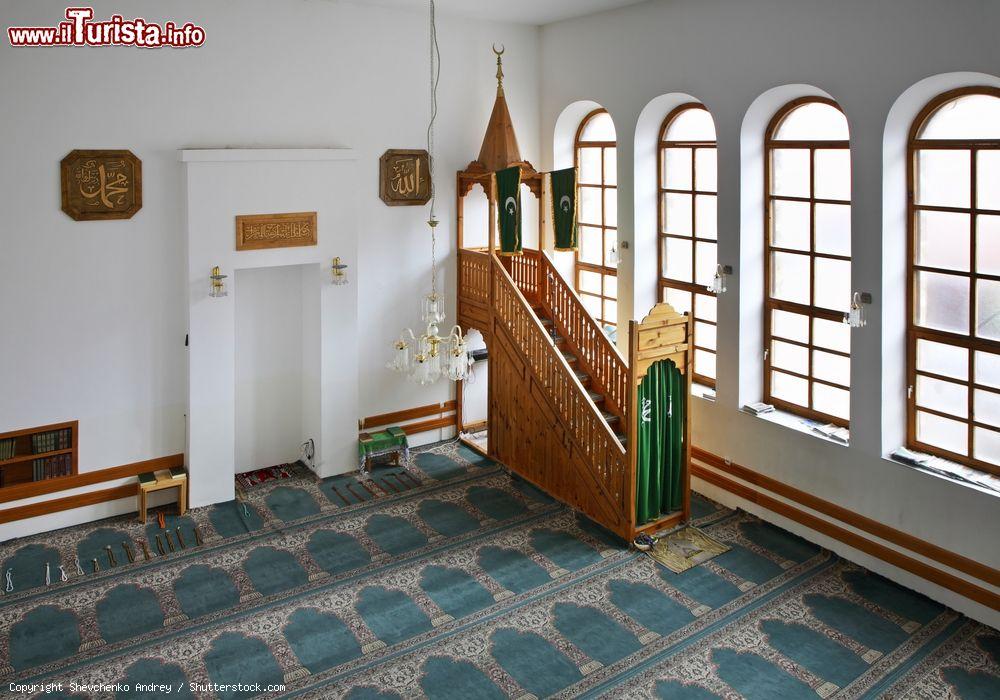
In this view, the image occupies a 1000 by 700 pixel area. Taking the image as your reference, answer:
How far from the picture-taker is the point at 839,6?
7473 mm

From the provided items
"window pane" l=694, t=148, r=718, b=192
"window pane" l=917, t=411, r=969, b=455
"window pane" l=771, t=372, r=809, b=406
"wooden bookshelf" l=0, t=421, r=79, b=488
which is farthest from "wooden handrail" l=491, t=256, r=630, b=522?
"wooden bookshelf" l=0, t=421, r=79, b=488

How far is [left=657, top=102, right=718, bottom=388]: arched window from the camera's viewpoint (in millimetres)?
9461

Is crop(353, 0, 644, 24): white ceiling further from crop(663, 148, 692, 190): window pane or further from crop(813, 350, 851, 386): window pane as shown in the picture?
crop(813, 350, 851, 386): window pane

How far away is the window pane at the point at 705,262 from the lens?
372 inches

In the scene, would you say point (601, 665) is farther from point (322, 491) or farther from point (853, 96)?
point (853, 96)

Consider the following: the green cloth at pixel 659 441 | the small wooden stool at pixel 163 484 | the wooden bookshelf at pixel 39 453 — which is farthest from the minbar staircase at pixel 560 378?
the wooden bookshelf at pixel 39 453

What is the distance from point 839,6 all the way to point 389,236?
529 cm

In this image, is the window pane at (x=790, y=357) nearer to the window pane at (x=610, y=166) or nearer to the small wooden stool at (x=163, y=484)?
the window pane at (x=610, y=166)

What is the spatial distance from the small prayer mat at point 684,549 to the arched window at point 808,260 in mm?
1564

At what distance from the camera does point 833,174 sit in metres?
8.14

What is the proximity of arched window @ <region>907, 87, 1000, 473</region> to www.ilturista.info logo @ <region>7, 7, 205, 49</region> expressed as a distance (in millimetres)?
6780

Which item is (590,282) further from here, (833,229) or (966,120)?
(966,120)

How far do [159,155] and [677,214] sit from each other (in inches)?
214

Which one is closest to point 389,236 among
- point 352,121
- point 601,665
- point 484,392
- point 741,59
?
point 352,121
